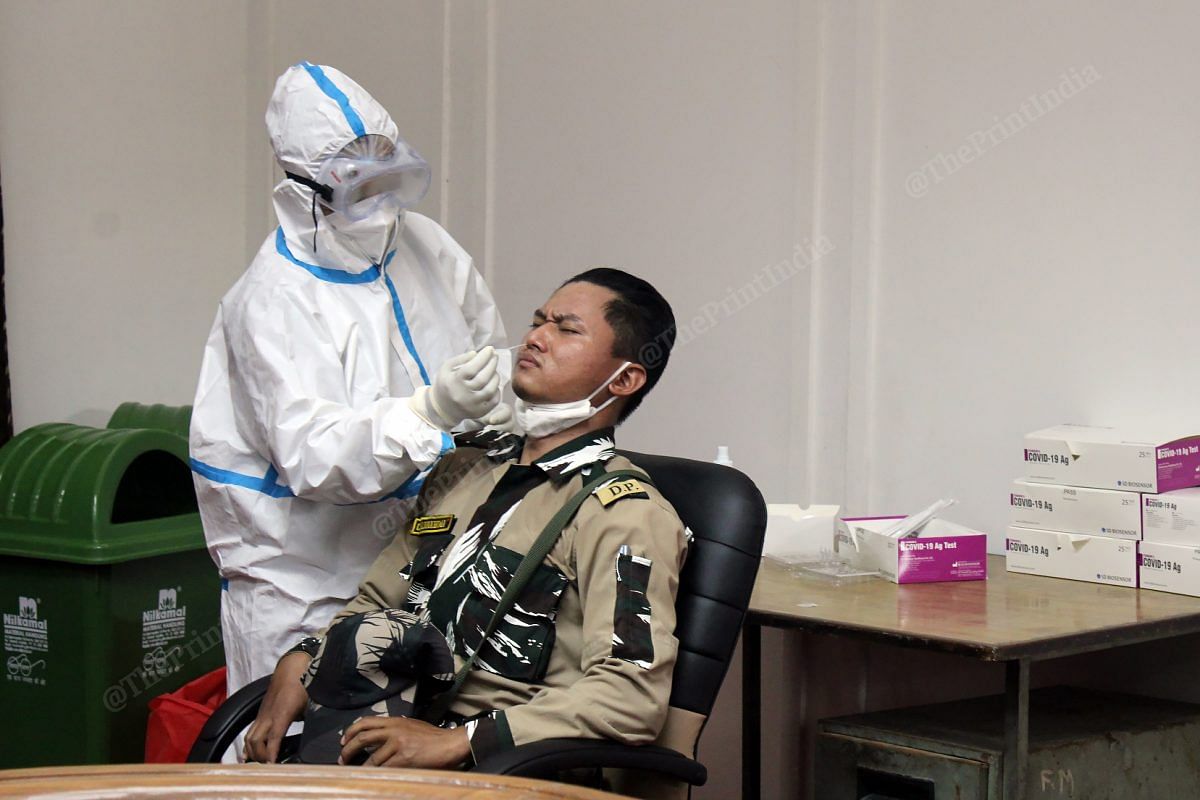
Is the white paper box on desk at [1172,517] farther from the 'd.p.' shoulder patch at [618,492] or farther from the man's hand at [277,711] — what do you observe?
the man's hand at [277,711]

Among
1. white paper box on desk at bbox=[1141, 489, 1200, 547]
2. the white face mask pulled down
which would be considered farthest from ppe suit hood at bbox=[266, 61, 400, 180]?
white paper box on desk at bbox=[1141, 489, 1200, 547]

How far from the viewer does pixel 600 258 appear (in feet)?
11.3

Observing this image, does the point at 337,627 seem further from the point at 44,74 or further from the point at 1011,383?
the point at 44,74

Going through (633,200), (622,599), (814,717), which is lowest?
(814,717)

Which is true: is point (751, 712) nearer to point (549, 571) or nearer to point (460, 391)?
point (549, 571)

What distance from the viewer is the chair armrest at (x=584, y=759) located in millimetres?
1535

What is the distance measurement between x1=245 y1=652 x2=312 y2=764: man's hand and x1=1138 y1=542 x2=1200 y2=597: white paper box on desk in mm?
1489

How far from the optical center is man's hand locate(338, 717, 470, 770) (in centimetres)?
163

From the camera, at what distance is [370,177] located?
7.18ft

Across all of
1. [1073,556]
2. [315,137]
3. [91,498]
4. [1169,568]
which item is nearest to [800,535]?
[1073,556]

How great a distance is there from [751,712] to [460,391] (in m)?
0.89


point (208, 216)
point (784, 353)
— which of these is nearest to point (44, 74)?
point (208, 216)

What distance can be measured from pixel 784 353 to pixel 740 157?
50 cm

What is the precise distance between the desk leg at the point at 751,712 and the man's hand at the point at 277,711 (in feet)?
2.73
